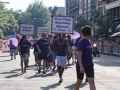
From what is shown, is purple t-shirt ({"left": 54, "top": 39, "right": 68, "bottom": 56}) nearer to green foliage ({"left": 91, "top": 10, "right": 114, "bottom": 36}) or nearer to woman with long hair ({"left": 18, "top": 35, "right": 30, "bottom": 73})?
woman with long hair ({"left": 18, "top": 35, "right": 30, "bottom": 73})

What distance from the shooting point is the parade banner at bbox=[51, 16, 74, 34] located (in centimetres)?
1959

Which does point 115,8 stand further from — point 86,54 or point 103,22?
point 86,54

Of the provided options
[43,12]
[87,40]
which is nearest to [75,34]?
[87,40]

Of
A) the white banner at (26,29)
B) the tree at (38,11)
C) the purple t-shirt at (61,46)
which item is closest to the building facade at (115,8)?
the white banner at (26,29)

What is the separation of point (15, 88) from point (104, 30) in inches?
1557

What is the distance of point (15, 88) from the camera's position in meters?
12.7

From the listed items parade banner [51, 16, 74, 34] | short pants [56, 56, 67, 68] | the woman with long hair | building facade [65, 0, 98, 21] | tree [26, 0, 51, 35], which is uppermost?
tree [26, 0, 51, 35]

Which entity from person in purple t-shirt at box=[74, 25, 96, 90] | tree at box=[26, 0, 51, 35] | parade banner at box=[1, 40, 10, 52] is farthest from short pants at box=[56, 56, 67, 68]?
tree at box=[26, 0, 51, 35]

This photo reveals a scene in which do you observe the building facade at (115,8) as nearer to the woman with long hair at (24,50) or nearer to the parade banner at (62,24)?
the parade banner at (62,24)

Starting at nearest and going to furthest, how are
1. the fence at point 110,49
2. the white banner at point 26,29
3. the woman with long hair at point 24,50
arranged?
the woman with long hair at point 24,50, the white banner at point 26,29, the fence at point 110,49

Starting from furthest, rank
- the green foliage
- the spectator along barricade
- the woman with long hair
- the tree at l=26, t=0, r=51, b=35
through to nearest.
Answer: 1. the tree at l=26, t=0, r=51, b=35
2. the green foliage
3. the spectator along barricade
4. the woman with long hair

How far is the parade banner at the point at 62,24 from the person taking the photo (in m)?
19.6

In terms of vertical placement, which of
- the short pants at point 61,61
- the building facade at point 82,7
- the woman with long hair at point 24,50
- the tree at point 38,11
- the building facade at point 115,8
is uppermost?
the tree at point 38,11

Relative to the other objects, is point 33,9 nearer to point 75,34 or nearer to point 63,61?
point 75,34
